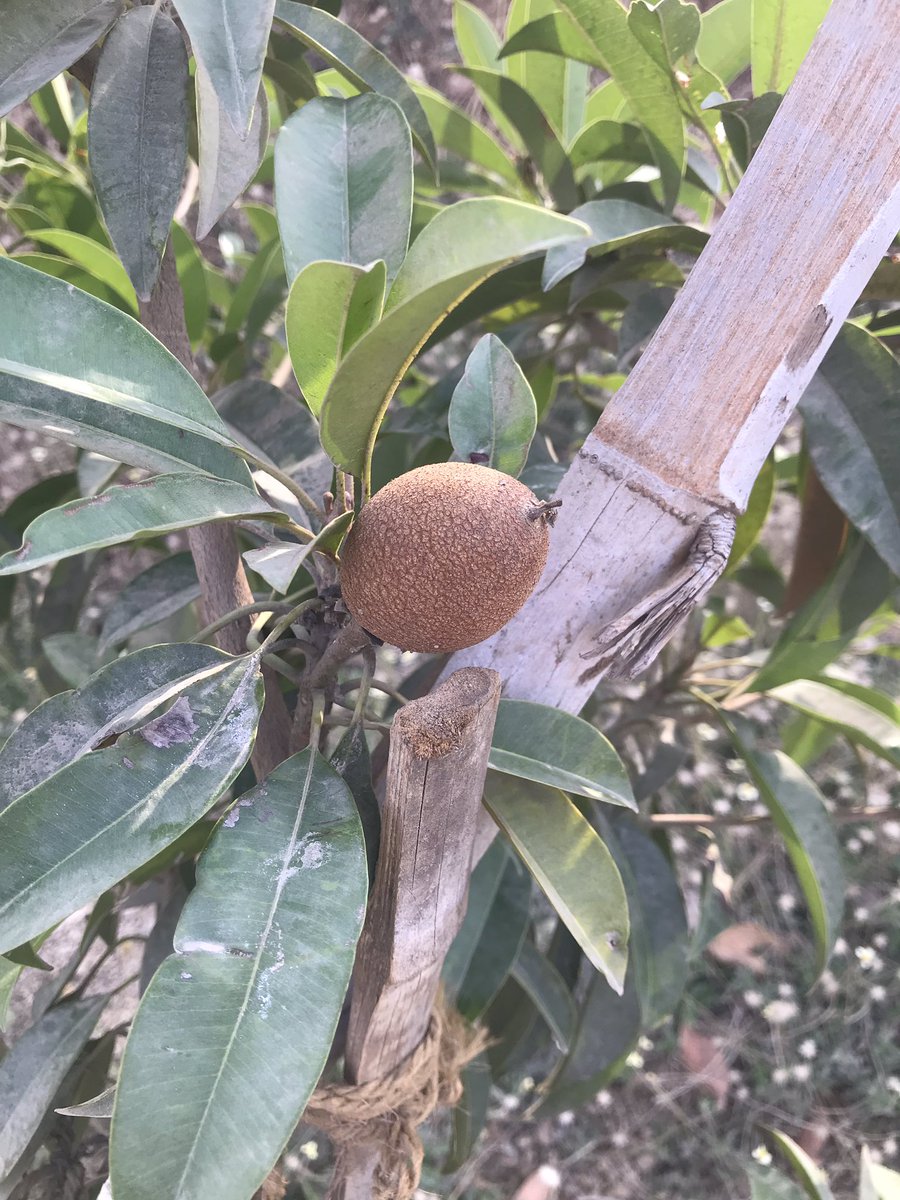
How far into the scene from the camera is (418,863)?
1.57ft

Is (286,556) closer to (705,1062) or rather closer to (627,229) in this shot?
(627,229)

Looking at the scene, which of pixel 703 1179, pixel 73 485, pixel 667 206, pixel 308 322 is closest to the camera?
pixel 308 322

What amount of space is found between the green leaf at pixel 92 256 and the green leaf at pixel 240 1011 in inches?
20.0

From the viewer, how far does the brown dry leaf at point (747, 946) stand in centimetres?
170

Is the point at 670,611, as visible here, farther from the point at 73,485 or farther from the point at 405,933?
the point at 73,485

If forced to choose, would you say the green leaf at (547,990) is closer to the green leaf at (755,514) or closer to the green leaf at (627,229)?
the green leaf at (755,514)

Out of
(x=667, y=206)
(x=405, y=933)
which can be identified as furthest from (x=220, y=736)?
(x=667, y=206)

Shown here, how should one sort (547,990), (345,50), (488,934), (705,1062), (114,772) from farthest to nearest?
(705,1062) → (547,990) → (488,934) → (345,50) → (114,772)

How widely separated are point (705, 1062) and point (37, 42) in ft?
5.70

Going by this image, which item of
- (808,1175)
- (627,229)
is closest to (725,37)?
(627,229)

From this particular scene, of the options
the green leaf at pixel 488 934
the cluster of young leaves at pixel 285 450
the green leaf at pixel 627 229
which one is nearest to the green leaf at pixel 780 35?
the cluster of young leaves at pixel 285 450

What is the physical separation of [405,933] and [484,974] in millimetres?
362

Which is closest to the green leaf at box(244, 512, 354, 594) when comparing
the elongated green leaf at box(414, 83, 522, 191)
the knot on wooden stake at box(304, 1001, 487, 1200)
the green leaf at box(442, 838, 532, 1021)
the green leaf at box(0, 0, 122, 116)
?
the green leaf at box(0, 0, 122, 116)

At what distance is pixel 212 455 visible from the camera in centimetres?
47
